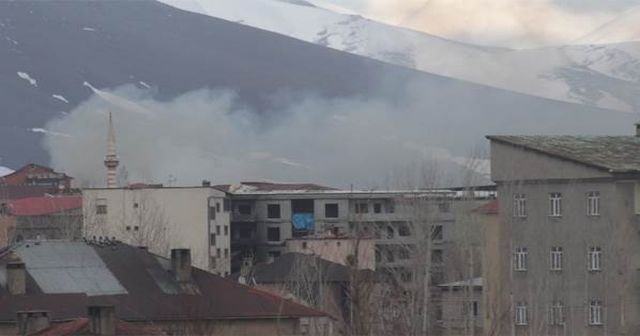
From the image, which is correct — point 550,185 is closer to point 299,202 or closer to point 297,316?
point 297,316

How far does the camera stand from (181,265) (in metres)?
44.8

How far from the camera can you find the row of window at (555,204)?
169ft

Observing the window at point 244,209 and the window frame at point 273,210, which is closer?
the window at point 244,209

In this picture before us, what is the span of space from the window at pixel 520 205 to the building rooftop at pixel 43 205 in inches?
2088

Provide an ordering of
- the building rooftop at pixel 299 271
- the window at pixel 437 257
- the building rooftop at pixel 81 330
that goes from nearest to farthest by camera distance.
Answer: the building rooftop at pixel 81 330 < the building rooftop at pixel 299 271 < the window at pixel 437 257

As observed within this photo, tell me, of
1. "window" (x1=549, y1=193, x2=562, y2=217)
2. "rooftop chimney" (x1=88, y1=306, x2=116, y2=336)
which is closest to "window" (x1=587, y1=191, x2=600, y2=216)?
"window" (x1=549, y1=193, x2=562, y2=217)

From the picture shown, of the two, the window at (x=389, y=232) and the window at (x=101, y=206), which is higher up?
the window at (x=101, y=206)

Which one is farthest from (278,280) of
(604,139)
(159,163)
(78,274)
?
(159,163)

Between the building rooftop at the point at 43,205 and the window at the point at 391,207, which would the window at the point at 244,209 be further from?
the window at the point at 391,207

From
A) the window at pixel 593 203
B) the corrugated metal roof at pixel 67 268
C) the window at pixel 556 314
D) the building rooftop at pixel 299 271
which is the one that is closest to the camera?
the corrugated metal roof at pixel 67 268

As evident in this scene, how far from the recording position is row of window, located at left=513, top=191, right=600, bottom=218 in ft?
169

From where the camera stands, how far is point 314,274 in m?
69.7

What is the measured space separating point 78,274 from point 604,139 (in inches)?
632

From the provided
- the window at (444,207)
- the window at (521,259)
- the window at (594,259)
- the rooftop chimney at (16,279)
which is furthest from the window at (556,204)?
the window at (444,207)
